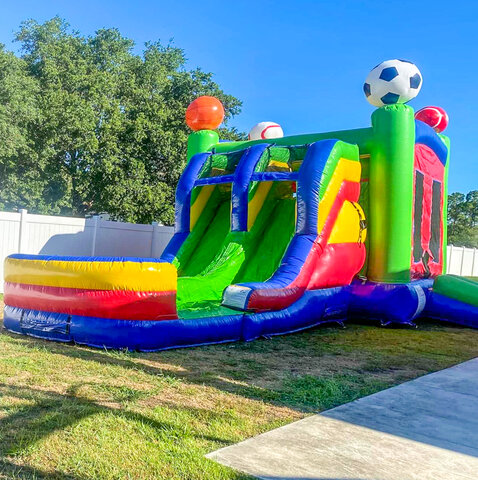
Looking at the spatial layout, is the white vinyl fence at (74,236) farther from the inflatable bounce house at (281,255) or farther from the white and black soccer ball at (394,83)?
the white and black soccer ball at (394,83)

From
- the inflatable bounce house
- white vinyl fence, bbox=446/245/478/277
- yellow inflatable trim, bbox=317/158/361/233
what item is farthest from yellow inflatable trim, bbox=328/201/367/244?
white vinyl fence, bbox=446/245/478/277

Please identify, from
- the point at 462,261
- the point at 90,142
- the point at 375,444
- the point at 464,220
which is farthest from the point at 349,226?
the point at 464,220

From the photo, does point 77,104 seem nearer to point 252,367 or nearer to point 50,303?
point 50,303

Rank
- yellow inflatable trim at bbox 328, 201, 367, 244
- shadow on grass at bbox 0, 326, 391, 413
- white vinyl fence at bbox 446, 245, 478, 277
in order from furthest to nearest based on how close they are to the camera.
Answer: white vinyl fence at bbox 446, 245, 478, 277 < yellow inflatable trim at bbox 328, 201, 367, 244 < shadow on grass at bbox 0, 326, 391, 413

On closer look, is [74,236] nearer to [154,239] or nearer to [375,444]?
[154,239]

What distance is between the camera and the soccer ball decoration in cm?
977

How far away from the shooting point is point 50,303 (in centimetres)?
510

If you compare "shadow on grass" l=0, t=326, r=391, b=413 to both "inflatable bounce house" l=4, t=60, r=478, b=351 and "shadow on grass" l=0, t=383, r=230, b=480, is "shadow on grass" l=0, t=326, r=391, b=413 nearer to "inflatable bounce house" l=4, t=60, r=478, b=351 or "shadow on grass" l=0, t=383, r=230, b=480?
"inflatable bounce house" l=4, t=60, r=478, b=351

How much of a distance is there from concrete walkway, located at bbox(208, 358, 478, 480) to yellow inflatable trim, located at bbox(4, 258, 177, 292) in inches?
87.8

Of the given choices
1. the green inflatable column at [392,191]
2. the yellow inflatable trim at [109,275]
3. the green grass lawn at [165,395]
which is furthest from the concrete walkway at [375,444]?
the green inflatable column at [392,191]

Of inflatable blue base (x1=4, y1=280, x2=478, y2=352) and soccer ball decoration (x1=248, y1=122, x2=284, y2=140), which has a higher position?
soccer ball decoration (x1=248, y1=122, x2=284, y2=140)

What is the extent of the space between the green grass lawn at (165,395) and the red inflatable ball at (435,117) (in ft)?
15.6

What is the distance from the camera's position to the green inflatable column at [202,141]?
8.97 metres

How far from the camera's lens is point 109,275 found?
4828mm
